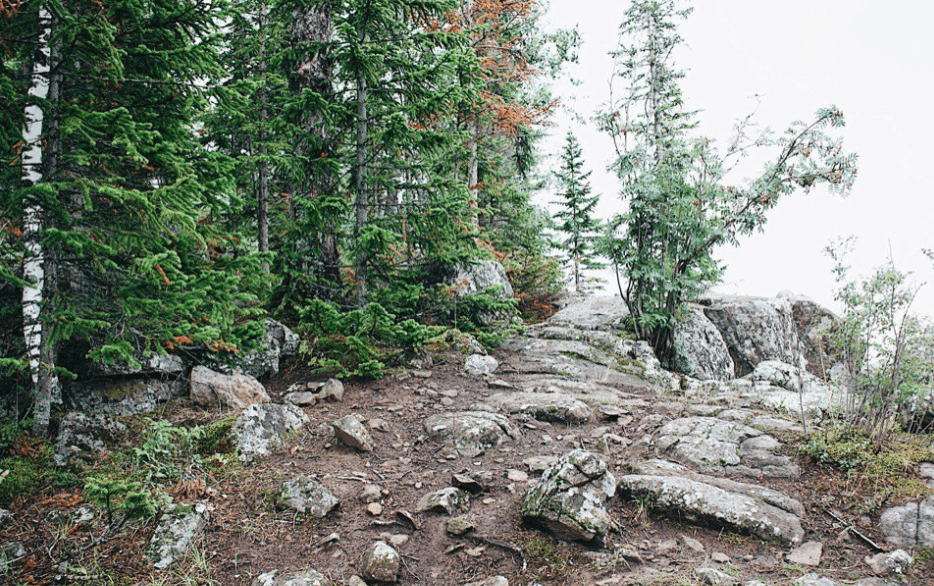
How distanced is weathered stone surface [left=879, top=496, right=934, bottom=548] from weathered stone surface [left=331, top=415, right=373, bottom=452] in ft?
16.4

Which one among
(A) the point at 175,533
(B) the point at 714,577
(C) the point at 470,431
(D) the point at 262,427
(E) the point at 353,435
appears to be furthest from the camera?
(C) the point at 470,431

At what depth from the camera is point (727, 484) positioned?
4539mm

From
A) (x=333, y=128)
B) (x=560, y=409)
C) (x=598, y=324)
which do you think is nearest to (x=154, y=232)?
(x=333, y=128)

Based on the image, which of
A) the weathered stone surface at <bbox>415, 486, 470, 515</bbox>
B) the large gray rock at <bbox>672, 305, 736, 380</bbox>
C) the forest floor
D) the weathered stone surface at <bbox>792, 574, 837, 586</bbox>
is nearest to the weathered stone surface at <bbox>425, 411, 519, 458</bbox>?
the forest floor

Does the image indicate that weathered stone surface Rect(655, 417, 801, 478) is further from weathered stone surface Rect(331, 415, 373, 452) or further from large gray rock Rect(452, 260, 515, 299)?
large gray rock Rect(452, 260, 515, 299)

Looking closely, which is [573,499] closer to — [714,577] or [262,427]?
[714,577]

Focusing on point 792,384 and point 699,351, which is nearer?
point 792,384

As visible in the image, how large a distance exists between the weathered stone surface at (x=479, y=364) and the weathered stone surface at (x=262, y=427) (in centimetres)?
370

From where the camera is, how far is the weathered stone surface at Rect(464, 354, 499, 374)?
8.73m

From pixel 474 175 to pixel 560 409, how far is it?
36.9 feet

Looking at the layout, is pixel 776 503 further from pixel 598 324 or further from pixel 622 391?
pixel 598 324

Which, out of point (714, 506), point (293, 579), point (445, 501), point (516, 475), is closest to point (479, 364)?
point (516, 475)

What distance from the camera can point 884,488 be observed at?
4258 millimetres

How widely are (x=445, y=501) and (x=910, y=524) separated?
4.00 m
